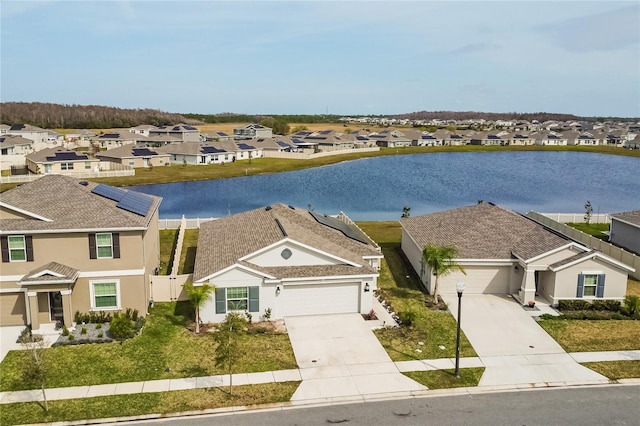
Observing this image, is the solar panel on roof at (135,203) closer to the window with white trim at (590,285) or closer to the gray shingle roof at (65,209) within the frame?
the gray shingle roof at (65,209)

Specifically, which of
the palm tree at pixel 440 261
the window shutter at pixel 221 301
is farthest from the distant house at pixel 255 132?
the window shutter at pixel 221 301

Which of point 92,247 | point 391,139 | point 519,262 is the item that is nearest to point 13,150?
point 92,247

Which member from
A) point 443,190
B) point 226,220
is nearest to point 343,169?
point 443,190

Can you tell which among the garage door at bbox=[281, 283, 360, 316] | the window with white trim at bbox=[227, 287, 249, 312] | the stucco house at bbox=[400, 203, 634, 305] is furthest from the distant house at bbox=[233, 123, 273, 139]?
the window with white trim at bbox=[227, 287, 249, 312]

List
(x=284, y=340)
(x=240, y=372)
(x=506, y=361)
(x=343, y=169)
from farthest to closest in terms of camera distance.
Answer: (x=343, y=169) < (x=284, y=340) < (x=506, y=361) < (x=240, y=372)

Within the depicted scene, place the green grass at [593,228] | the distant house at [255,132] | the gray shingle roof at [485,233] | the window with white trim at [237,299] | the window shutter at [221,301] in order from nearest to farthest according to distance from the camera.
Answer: the window shutter at [221,301] < the window with white trim at [237,299] < the gray shingle roof at [485,233] < the green grass at [593,228] < the distant house at [255,132]

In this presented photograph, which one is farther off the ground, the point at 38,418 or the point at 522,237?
the point at 522,237

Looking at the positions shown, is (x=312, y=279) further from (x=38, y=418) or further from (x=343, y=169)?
(x=343, y=169)
